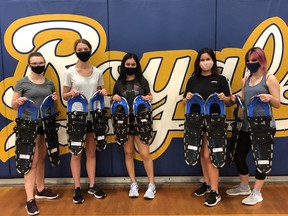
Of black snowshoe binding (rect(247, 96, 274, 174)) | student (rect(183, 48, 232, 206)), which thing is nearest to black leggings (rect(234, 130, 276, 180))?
black snowshoe binding (rect(247, 96, 274, 174))

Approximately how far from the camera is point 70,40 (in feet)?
11.5

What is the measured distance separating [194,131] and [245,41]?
1.23 metres

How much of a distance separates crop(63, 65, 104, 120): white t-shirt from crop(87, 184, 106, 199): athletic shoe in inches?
31.2

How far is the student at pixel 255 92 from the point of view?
9.39 ft

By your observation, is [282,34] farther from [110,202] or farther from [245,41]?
[110,202]

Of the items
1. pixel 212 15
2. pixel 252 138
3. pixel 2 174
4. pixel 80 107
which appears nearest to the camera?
pixel 252 138

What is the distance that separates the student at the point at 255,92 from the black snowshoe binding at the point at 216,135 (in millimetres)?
223

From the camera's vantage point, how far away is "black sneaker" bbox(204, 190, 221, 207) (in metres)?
3.05

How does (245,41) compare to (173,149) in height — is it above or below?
above

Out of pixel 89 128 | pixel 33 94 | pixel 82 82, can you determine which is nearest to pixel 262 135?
pixel 89 128

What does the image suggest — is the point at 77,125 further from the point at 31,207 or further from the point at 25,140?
the point at 31,207

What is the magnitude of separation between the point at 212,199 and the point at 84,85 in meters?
1.74

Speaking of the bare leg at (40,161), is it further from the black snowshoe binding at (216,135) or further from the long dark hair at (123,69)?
the black snowshoe binding at (216,135)

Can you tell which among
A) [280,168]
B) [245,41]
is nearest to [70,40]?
[245,41]
